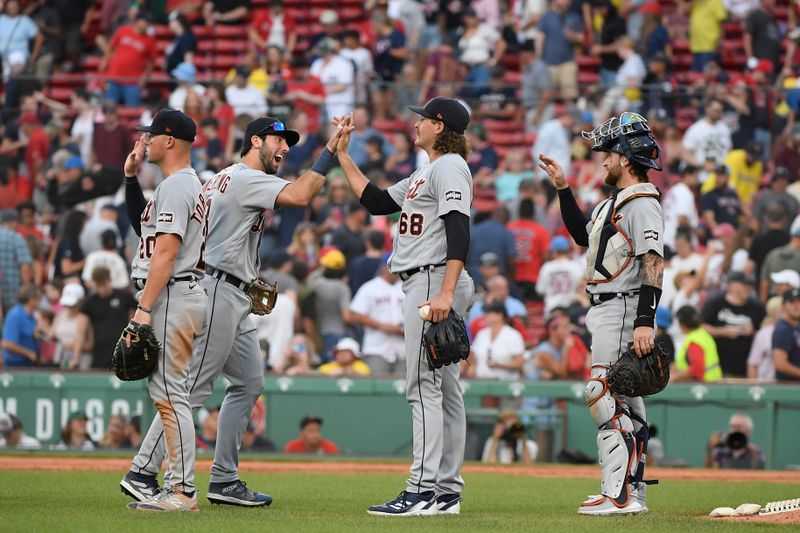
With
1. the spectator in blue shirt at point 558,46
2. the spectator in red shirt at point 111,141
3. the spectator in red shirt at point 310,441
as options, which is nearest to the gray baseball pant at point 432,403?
the spectator in red shirt at point 310,441

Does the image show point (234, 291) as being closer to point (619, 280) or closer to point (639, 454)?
point (619, 280)

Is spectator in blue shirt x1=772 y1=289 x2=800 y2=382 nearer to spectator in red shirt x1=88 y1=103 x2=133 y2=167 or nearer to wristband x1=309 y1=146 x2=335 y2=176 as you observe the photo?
wristband x1=309 y1=146 x2=335 y2=176

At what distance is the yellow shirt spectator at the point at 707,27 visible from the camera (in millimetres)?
20953

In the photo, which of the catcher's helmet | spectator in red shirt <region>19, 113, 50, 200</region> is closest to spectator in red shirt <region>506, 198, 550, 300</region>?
spectator in red shirt <region>19, 113, 50, 200</region>

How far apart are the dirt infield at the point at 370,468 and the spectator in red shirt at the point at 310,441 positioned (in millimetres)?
1101

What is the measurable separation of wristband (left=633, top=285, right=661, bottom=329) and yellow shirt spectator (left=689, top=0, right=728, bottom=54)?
1409 cm

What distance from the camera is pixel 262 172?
803cm

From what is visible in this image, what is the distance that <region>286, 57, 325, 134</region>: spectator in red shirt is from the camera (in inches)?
762

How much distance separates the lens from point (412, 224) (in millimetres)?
7922

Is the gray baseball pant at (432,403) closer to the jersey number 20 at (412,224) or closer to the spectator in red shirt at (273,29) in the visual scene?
the jersey number 20 at (412,224)

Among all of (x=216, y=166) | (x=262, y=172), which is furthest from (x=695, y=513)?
(x=216, y=166)

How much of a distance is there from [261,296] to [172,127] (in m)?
1.19

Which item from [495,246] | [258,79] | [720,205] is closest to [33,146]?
[258,79]

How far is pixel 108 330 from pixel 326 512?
823 cm
